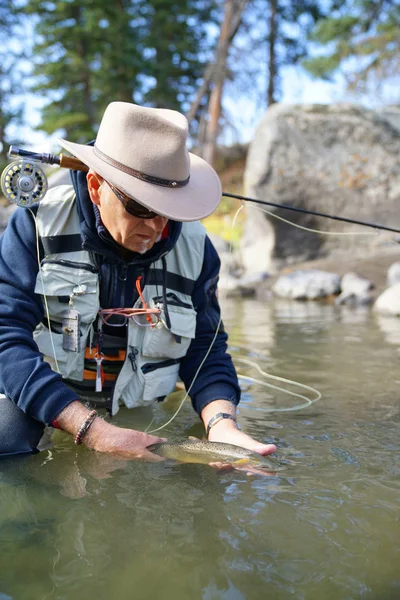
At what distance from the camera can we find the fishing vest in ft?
10.1

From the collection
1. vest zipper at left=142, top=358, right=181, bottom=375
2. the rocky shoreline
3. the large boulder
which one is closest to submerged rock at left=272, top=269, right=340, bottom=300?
the rocky shoreline

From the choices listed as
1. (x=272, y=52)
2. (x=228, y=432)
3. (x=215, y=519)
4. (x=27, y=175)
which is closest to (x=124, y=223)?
(x=27, y=175)

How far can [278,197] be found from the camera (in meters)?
14.5

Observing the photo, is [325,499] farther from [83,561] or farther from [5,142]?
[5,142]

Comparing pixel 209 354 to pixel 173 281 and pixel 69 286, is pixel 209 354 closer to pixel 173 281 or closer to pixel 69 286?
pixel 173 281

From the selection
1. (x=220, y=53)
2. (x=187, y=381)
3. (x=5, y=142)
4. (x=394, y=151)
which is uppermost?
(x=220, y=53)

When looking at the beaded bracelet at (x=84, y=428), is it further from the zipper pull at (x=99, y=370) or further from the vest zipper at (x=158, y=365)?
the vest zipper at (x=158, y=365)

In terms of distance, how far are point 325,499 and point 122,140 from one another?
1.81 meters

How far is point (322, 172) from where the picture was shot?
1452 cm

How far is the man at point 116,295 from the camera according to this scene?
2.72 meters

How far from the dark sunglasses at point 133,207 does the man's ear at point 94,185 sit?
15cm

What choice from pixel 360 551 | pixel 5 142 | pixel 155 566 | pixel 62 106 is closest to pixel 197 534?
pixel 155 566

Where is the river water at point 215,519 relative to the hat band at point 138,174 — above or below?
below

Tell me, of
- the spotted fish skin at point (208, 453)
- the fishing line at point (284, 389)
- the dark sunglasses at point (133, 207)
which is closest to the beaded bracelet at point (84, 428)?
the spotted fish skin at point (208, 453)
